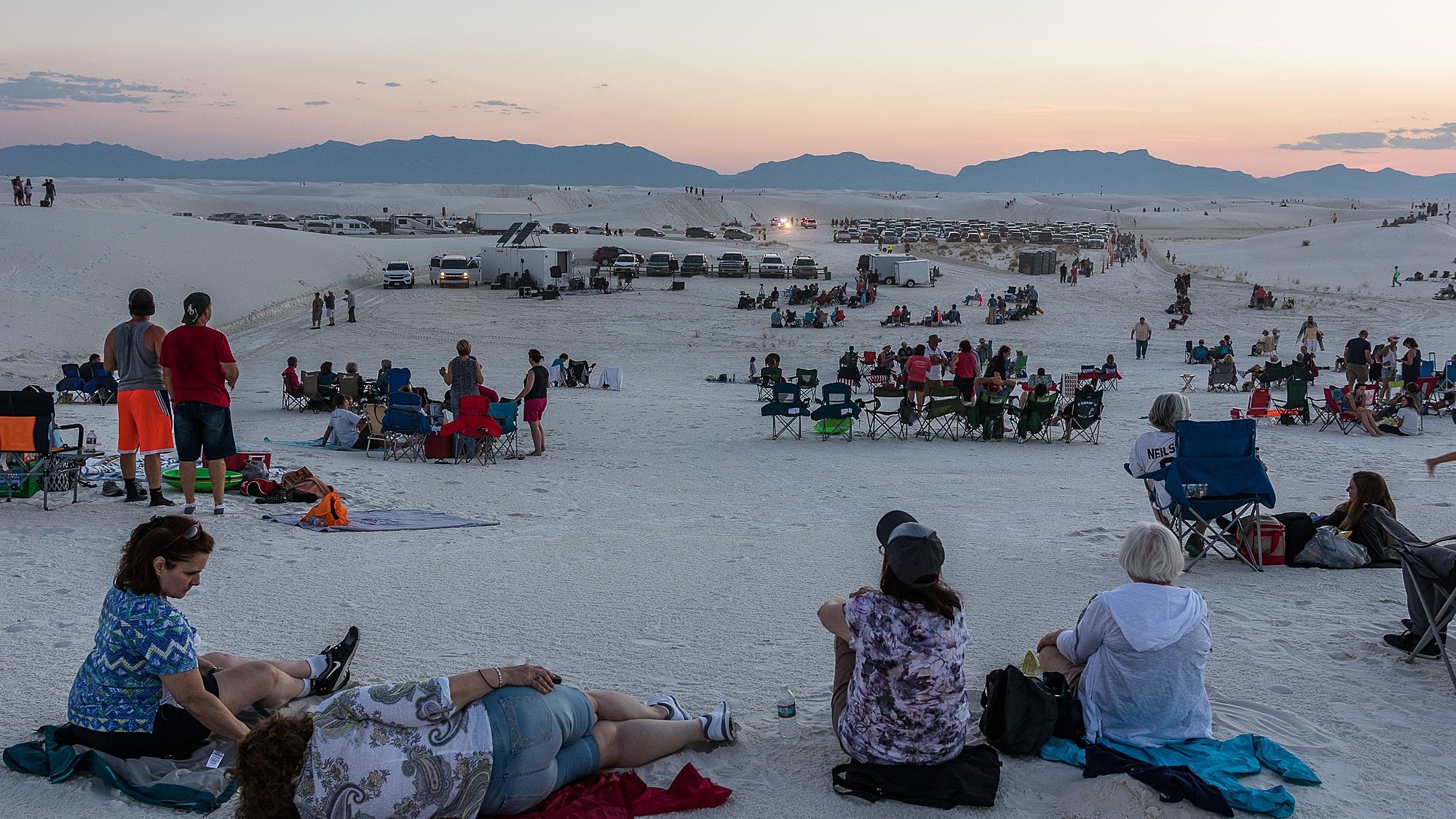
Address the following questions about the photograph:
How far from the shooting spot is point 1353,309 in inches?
1350

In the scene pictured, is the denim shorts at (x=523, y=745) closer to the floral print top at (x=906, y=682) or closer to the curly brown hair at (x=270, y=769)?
the curly brown hair at (x=270, y=769)

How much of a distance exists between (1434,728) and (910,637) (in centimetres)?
236

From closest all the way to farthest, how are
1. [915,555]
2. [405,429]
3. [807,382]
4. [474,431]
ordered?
[915,555] → [474,431] → [405,429] → [807,382]

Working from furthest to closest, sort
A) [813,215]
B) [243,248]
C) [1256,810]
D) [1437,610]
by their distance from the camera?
[813,215]
[243,248]
[1437,610]
[1256,810]

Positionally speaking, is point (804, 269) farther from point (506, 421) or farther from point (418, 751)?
point (418, 751)

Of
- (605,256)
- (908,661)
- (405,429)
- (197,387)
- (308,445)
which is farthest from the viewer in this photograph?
(605,256)

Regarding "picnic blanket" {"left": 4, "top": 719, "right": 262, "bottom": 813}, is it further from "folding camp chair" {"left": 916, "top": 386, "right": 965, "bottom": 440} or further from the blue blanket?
"folding camp chair" {"left": 916, "top": 386, "right": 965, "bottom": 440}

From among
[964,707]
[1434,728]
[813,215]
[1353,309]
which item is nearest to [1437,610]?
[1434,728]

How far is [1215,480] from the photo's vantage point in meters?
7.05

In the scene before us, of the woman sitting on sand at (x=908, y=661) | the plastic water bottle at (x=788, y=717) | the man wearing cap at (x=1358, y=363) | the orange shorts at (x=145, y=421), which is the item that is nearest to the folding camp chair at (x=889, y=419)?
the man wearing cap at (x=1358, y=363)

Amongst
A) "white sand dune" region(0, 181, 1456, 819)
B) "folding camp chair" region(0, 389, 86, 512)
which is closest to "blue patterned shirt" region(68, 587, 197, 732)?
"white sand dune" region(0, 181, 1456, 819)

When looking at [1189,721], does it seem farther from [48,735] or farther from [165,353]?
[165,353]

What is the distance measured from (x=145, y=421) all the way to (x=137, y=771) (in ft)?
14.5

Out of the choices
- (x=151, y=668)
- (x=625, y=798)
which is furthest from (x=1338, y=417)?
(x=151, y=668)
